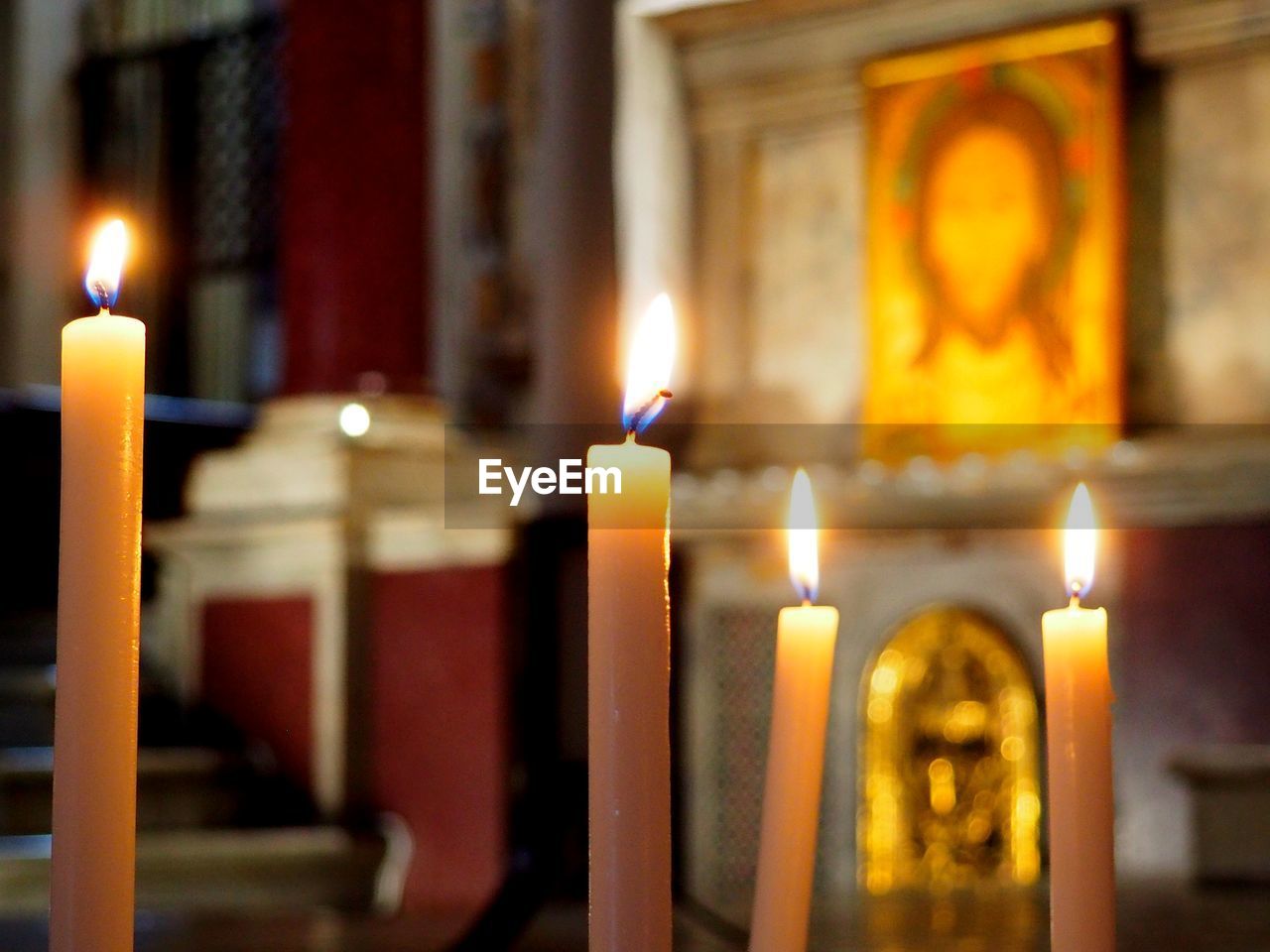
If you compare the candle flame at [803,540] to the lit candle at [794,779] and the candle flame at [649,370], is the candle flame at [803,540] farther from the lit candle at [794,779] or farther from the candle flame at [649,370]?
the candle flame at [649,370]

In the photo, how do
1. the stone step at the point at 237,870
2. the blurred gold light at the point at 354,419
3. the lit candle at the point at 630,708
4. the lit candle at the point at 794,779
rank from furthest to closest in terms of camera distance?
the blurred gold light at the point at 354,419
the stone step at the point at 237,870
the lit candle at the point at 794,779
the lit candle at the point at 630,708

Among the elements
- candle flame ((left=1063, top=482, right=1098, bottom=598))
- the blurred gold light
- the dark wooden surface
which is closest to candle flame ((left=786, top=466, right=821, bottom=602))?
candle flame ((left=1063, top=482, right=1098, bottom=598))

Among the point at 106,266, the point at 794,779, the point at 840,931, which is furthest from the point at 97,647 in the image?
the point at 840,931

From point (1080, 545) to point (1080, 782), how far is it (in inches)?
6.5

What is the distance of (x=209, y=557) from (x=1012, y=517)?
2418mm

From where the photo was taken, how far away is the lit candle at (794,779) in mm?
990

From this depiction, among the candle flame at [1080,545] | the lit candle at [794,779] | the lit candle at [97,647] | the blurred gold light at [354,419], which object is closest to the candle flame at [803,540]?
the lit candle at [794,779]

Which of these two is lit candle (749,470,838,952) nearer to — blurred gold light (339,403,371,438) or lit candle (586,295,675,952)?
lit candle (586,295,675,952)

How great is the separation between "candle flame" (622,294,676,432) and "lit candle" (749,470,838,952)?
0.58 feet

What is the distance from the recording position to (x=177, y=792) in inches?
180

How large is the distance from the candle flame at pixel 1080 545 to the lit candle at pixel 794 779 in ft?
0.45

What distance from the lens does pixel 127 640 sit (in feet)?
2.73

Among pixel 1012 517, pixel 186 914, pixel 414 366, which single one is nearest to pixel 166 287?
pixel 414 366

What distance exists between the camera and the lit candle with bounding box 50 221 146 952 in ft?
2.68
